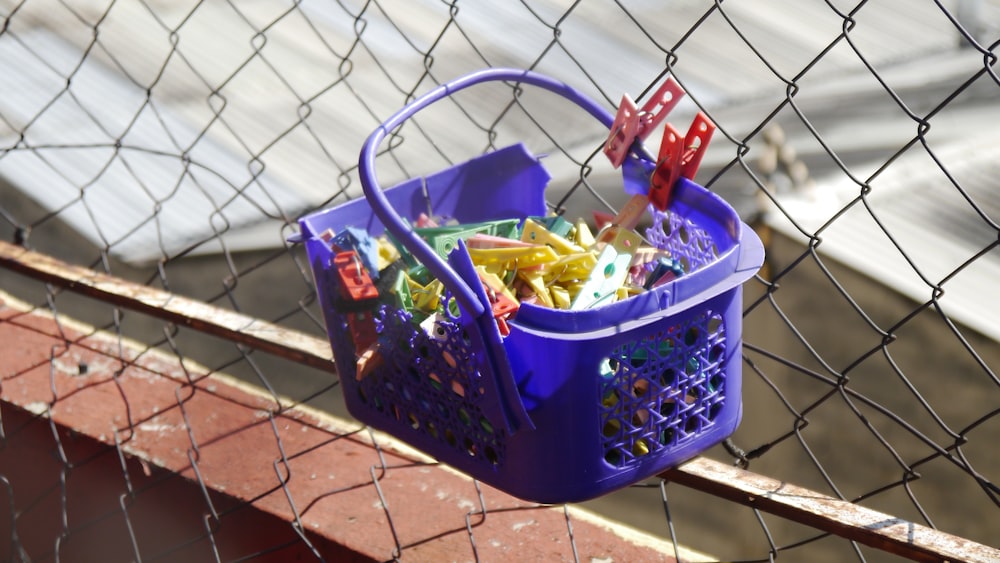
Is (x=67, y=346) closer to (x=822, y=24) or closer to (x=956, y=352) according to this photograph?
(x=956, y=352)

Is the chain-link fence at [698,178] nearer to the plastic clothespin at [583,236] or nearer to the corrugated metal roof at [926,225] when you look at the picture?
Answer: the corrugated metal roof at [926,225]

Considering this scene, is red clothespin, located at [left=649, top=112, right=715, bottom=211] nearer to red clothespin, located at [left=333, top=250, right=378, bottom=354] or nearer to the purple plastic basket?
the purple plastic basket

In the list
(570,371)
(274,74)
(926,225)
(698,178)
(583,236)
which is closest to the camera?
(570,371)

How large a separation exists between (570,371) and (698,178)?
218 cm

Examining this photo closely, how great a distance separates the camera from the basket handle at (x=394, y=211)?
2.77ft

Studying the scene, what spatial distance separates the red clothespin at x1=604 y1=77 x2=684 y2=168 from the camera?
1.00 meters

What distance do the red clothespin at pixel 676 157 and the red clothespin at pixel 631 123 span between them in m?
0.03

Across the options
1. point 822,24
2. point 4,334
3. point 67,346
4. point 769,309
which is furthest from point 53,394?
point 822,24

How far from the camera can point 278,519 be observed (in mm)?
1290

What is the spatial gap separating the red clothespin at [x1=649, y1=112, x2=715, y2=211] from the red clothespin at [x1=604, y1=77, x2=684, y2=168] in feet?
0.08

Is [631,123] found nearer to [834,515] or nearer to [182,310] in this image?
[834,515]

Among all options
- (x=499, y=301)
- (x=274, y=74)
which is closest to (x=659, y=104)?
(x=499, y=301)

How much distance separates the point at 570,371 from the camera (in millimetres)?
850

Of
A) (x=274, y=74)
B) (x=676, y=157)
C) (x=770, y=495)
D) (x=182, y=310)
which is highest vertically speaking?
(x=676, y=157)
